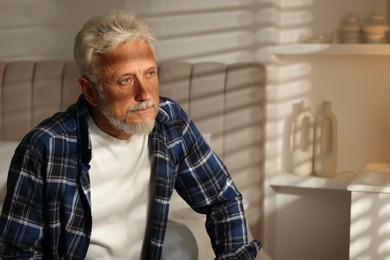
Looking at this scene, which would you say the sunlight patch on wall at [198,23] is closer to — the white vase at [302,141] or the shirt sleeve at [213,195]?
the white vase at [302,141]

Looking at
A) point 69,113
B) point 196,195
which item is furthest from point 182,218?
point 69,113

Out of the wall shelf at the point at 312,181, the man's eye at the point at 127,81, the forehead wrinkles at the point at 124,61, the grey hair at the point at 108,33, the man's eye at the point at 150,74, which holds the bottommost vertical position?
the wall shelf at the point at 312,181

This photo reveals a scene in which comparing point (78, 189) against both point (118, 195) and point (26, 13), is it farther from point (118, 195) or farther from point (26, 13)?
→ point (26, 13)

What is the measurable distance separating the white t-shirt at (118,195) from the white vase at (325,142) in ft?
4.07

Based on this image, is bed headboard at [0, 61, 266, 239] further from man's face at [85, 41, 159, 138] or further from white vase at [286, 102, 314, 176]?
man's face at [85, 41, 159, 138]

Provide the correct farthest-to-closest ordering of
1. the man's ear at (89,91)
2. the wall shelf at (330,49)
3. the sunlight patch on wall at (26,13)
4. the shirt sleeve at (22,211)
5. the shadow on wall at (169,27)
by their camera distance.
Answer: the sunlight patch on wall at (26,13) → the shadow on wall at (169,27) → the wall shelf at (330,49) → the man's ear at (89,91) → the shirt sleeve at (22,211)

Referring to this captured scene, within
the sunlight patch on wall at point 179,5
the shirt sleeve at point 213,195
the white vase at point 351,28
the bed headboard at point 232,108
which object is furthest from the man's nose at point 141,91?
the white vase at point 351,28

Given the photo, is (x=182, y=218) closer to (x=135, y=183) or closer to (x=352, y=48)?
(x=135, y=183)

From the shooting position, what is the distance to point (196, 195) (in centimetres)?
200

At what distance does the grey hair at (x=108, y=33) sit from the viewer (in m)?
1.83

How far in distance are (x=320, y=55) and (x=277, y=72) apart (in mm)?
181

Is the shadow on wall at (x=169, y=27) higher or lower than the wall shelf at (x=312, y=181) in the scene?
higher

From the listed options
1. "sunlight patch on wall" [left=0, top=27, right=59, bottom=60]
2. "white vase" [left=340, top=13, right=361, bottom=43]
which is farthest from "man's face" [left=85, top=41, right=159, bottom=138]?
"sunlight patch on wall" [left=0, top=27, right=59, bottom=60]

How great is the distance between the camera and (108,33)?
6.02 ft
